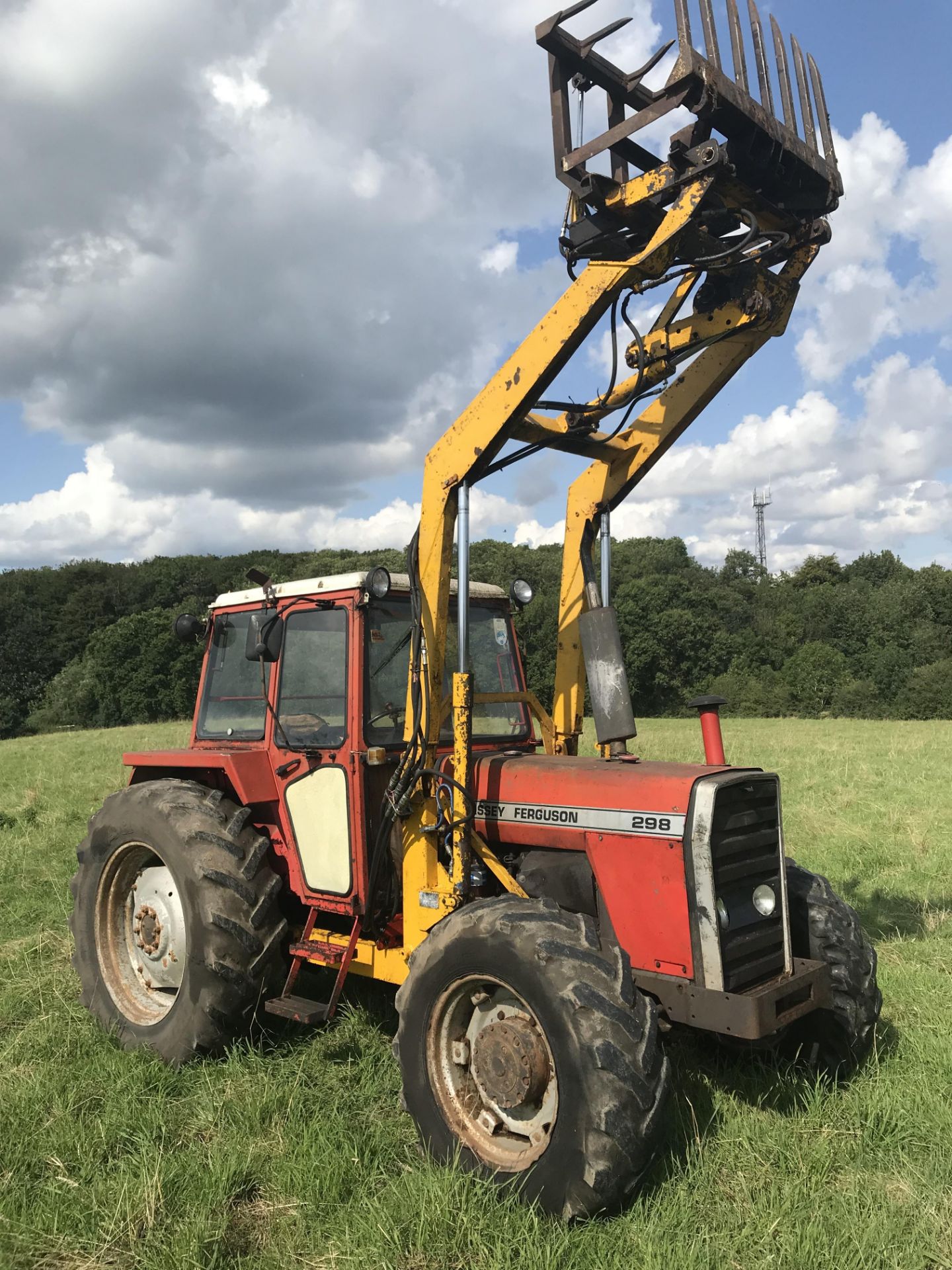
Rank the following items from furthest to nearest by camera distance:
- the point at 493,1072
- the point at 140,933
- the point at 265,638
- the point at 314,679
→ the point at 140,933 < the point at 314,679 < the point at 265,638 < the point at 493,1072

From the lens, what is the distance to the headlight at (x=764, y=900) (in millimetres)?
3709

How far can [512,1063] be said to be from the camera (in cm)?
333

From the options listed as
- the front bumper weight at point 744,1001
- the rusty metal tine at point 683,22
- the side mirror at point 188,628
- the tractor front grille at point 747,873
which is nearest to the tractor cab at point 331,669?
the side mirror at point 188,628

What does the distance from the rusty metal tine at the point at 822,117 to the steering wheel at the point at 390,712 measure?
10.3 feet

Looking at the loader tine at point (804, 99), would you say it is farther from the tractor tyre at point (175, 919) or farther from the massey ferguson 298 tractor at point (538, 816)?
the tractor tyre at point (175, 919)

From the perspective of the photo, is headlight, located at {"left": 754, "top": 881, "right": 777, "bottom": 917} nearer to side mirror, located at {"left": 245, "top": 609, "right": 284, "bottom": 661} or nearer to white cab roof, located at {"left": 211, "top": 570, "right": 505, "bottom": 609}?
white cab roof, located at {"left": 211, "top": 570, "right": 505, "bottom": 609}

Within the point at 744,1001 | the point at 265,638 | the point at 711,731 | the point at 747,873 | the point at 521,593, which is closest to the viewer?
the point at 744,1001

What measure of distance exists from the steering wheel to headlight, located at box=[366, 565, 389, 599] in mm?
590

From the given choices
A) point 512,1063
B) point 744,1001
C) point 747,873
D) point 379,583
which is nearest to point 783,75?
point 379,583

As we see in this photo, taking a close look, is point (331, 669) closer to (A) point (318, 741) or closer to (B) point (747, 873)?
(A) point (318, 741)

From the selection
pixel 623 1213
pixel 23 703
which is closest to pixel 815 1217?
pixel 623 1213

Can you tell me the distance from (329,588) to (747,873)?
2.41 metres

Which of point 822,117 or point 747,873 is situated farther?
point 822,117

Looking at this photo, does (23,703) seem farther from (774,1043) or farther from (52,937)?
(774,1043)
